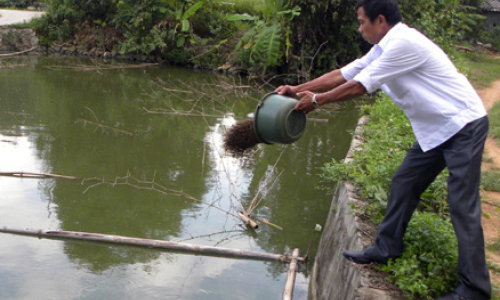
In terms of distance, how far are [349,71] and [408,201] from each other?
1066 millimetres

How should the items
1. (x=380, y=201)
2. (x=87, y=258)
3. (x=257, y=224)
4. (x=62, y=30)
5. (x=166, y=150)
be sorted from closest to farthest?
1. (x=380, y=201)
2. (x=87, y=258)
3. (x=257, y=224)
4. (x=166, y=150)
5. (x=62, y=30)

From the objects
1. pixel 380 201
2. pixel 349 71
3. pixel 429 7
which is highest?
pixel 429 7

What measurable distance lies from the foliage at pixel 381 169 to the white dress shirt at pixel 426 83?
3.97 feet

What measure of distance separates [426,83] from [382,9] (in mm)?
526

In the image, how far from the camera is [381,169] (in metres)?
4.91

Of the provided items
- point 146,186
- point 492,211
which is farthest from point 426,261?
point 146,186

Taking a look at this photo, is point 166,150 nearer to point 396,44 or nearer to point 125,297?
point 125,297

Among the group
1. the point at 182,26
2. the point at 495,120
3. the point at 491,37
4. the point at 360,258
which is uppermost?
the point at 491,37

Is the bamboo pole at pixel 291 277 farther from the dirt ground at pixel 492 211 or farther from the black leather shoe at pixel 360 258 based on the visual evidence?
the dirt ground at pixel 492 211

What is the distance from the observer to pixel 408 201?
12.0 feet

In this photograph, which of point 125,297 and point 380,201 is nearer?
point 380,201

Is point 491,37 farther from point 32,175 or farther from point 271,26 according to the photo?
point 32,175

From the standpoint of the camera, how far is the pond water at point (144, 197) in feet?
17.3

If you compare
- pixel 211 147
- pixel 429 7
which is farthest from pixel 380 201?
→ pixel 429 7
